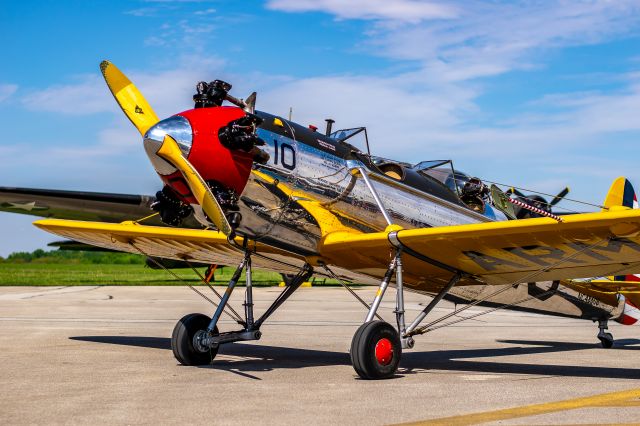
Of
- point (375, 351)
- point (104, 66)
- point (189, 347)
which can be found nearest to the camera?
point (375, 351)

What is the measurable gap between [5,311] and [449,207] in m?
11.7

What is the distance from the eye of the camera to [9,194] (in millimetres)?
20828

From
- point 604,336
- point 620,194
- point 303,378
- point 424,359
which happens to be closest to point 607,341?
point 604,336

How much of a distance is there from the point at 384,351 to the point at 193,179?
8.39 ft

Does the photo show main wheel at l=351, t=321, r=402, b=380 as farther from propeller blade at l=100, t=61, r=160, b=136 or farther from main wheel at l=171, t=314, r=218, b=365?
propeller blade at l=100, t=61, r=160, b=136

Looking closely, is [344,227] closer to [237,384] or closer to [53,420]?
[237,384]

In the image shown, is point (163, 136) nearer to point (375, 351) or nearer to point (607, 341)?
point (375, 351)

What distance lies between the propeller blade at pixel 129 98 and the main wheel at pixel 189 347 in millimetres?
2251

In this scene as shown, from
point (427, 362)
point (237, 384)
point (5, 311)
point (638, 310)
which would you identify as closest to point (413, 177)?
point (427, 362)

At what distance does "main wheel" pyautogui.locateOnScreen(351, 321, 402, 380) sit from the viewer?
26.8 feet

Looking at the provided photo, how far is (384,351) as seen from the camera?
842 cm

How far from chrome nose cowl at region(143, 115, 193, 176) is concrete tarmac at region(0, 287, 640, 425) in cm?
205

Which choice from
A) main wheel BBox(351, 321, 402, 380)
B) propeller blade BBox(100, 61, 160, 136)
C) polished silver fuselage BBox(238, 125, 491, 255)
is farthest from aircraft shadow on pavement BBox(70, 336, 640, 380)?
propeller blade BBox(100, 61, 160, 136)

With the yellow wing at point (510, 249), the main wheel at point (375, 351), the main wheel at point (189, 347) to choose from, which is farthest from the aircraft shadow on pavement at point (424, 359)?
the yellow wing at point (510, 249)
